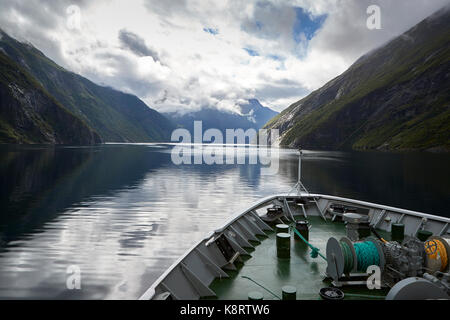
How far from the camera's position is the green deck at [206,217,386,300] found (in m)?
9.01

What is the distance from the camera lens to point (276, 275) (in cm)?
1039

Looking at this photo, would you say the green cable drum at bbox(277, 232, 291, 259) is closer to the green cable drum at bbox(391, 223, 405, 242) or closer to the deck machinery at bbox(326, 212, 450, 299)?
the deck machinery at bbox(326, 212, 450, 299)

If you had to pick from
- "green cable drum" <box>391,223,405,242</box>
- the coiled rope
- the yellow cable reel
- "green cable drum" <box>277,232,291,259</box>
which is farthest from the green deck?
"green cable drum" <box>391,223,405,242</box>

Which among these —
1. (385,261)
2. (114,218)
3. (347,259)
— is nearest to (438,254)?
(385,261)

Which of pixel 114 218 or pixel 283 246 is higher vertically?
pixel 283 246

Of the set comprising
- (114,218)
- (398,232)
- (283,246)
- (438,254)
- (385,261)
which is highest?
(438,254)

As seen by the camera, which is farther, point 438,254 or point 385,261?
point 385,261

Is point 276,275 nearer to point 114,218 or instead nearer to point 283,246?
point 283,246

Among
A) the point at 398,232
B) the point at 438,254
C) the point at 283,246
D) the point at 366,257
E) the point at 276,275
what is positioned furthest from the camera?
the point at 398,232

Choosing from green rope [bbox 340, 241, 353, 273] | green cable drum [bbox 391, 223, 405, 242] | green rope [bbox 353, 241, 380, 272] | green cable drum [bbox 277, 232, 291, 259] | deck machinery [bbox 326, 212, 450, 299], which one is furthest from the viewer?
green cable drum [bbox 391, 223, 405, 242]

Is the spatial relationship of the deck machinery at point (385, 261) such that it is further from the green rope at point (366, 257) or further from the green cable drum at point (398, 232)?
the green cable drum at point (398, 232)

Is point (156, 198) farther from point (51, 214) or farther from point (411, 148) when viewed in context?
point (411, 148)

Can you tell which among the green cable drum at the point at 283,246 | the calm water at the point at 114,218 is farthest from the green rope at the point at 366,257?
the calm water at the point at 114,218

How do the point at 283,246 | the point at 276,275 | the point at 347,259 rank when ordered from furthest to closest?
the point at 283,246
the point at 276,275
the point at 347,259
